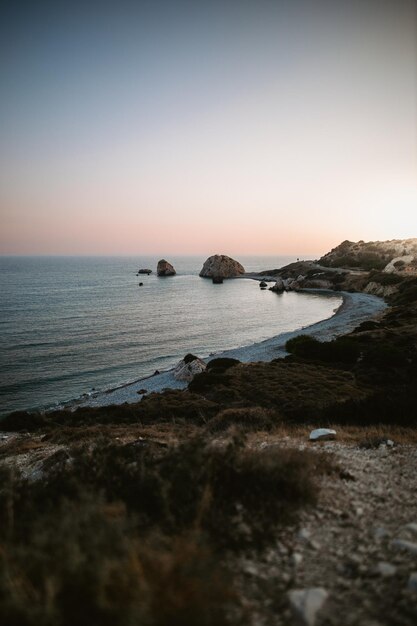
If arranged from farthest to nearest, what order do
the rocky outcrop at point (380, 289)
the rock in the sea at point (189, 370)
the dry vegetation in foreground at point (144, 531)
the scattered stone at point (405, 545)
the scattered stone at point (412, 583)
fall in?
the rocky outcrop at point (380, 289) → the rock in the sea at point (189, 370) → the scattered stone at point (405, 545) → the scattered stone at point (412, 583) → the dry vegetation in foreground at point (144, 531)

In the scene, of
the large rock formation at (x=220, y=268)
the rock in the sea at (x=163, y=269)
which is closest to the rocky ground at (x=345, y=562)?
the large rock formation at (x=220, y=268)

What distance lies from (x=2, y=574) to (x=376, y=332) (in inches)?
1474

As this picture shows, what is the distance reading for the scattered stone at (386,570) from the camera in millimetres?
3957

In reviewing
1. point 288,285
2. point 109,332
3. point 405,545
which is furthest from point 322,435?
point 288,285

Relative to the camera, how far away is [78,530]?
11.3 feet

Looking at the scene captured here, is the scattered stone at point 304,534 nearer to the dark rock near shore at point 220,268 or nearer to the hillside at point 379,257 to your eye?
the hillside at point 379,257

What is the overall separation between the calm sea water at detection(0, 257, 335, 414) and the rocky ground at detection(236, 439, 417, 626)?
89.4ft

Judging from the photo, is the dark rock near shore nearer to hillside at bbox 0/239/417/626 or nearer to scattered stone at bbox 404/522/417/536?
hillside at bbox 0/239/417/626

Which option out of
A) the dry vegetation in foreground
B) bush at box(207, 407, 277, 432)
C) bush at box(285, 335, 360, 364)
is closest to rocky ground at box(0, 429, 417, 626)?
the dry vegetation in foreground

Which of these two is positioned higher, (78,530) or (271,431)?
(78,530)

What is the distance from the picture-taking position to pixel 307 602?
3426 millimetres

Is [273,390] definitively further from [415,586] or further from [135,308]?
[135,308]

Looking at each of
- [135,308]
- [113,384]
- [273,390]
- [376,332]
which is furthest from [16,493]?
[135,308]

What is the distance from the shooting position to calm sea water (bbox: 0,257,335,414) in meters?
33.0
